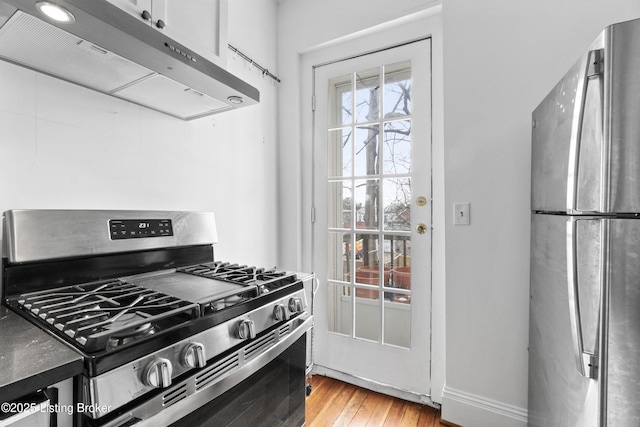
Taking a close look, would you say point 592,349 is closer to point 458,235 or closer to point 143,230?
point 458,235

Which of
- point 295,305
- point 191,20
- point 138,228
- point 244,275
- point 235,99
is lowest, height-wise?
point 295,305

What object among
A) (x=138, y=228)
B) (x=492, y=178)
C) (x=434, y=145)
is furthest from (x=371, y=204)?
(x=138, y=228)

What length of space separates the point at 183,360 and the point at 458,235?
1.43 m

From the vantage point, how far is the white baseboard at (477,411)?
150cm

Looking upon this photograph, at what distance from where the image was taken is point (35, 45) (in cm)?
88

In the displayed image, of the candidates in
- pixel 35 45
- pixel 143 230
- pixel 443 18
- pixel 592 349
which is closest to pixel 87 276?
pixel 143 230

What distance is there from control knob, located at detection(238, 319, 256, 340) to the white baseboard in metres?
1.31

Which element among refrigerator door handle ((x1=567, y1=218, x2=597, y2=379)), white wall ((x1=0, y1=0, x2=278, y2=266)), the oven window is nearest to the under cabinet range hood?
white wall ((x1=0, y1=0, x2=278, y2=266))

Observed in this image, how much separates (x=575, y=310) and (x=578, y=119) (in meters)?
0.55

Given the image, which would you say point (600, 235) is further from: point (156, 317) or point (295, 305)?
point (156, 317)

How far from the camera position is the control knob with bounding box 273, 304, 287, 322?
109 centimetres

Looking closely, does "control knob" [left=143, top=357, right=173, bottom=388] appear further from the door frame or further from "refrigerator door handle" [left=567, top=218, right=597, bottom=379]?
the door frame

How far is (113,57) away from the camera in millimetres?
940

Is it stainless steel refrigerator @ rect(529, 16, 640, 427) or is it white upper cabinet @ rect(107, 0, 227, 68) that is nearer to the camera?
stainless steel refrigerator @ rect(529, 16, 640, 427)
